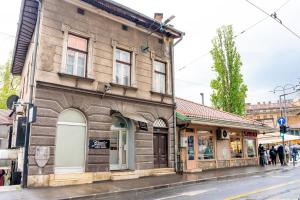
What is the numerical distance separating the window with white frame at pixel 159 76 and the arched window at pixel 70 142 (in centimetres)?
590

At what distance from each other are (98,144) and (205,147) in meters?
9.35

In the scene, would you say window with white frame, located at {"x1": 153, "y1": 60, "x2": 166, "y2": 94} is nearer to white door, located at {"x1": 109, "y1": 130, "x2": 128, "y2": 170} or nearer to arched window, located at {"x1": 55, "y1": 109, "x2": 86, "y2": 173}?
white door, located at {"x1": 109, "y1": 130, "x2": 128, "y2": 170}

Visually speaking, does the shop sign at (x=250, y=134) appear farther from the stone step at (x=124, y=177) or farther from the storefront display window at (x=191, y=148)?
the stone step at (x=124, y=177)

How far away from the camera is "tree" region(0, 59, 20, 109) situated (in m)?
31.1

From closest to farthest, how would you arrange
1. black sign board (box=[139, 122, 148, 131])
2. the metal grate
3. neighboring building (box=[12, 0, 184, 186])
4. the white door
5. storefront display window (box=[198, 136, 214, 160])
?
neighboring building (box=[12, 0, 184, 186]), the white door, black sign board (box=[139, 122, 148, 131]), the metal grate, storefront display window (box=[198, 136, 214, 160])

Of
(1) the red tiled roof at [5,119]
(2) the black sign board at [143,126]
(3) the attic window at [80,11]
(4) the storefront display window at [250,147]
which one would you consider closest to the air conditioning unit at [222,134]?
(4) the storefront display window at [250,147]

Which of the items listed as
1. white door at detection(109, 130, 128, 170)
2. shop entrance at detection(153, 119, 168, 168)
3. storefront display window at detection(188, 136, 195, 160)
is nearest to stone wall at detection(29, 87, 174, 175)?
shop entrance at detection(153, 119, 168, 168)

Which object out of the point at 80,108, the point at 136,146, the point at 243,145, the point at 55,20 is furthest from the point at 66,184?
the point at 243,145

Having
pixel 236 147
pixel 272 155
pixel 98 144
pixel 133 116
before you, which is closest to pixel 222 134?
pixel 236 147

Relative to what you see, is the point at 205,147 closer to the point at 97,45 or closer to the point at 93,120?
the point at 93,120

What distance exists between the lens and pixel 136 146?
51.0 ft

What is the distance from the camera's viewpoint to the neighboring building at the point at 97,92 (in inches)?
498

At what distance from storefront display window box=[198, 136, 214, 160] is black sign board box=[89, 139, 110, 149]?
8096mm

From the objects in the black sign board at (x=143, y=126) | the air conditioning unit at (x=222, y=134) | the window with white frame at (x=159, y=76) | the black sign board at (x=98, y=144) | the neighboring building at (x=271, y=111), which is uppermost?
the neighboring building at (x=271, y=111)
